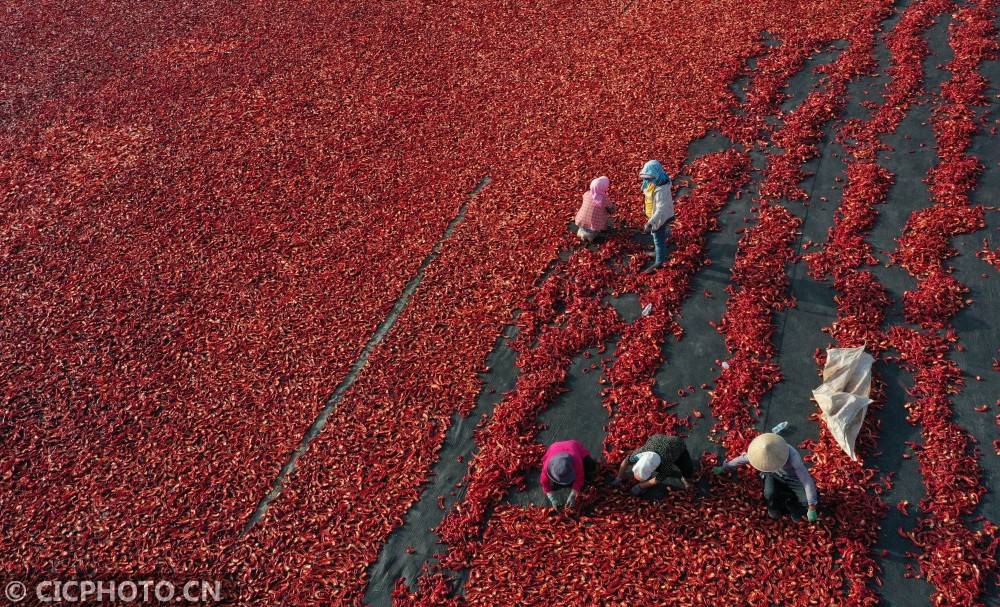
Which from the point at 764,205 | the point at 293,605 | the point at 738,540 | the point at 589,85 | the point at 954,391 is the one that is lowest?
the point at 293,605

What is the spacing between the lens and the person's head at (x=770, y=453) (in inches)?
231

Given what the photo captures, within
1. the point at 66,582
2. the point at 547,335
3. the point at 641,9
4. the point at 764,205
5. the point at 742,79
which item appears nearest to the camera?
the point at 66,582

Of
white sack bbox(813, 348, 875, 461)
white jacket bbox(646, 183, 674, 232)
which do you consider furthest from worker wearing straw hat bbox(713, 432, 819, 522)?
→ white jacket bbox(646, 183, 674, 232)

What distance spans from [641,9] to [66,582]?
16963mm

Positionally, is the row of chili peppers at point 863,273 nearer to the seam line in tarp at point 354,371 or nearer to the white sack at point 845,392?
the white sack at point 845,392

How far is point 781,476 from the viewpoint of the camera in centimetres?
616

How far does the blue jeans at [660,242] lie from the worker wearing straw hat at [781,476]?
3.57 meters

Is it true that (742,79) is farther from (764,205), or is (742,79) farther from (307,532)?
(307,532)

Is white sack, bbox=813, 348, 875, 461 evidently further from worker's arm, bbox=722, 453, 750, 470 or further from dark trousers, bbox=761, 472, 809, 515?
worker's arm, bbox=722, 453, 750, 470

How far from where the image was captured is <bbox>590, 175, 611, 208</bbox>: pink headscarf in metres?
9.03

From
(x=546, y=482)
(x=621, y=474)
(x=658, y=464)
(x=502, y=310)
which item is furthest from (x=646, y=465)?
(x=502, y=310)

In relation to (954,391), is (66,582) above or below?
below

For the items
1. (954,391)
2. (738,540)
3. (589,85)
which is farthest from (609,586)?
(589,85)

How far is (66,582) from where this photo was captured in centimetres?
660
